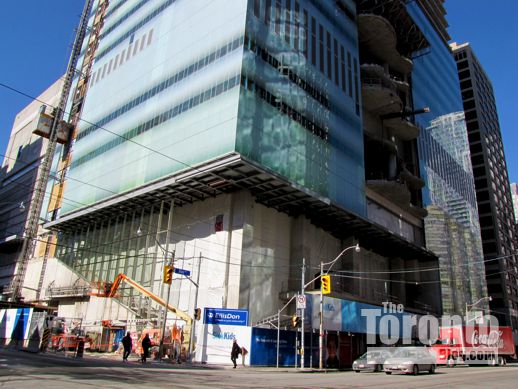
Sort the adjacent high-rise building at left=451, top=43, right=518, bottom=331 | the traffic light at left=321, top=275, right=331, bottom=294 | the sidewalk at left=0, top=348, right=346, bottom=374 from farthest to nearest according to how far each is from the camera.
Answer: the adjacent high-rise building at left=451, top=43, right=518, bottom=331 < the traffic light at left=321, top=275, right=331, bottom=294 < the sidewalk at left=0, top=348, right=346, bottom=374

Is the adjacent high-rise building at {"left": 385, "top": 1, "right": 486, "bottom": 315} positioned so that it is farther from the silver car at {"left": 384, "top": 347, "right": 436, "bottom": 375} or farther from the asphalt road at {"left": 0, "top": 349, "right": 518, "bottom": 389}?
the asphalt road at {"left": 0, "top": 349, "right": 518, "bottom": 389}

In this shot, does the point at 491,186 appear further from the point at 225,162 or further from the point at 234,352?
the point at 234,352

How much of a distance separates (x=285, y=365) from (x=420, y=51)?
66.1 meters

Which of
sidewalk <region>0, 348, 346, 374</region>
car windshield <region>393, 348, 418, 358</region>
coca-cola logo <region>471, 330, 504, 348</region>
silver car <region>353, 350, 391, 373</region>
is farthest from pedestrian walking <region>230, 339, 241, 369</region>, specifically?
coca-cola logo <region>471, 330, 504, 348</region>

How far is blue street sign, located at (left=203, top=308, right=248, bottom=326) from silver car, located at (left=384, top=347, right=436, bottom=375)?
10.7m

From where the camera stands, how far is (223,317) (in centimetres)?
3070

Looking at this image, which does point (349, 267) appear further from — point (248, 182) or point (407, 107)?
point (407, 107)

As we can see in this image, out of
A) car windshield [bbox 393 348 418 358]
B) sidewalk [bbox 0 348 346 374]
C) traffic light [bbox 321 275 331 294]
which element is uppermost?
traffic light [bbox 321 275 331 294]

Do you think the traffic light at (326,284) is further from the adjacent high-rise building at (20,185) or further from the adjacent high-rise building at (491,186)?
the adjacent high-rise building at (491,186)

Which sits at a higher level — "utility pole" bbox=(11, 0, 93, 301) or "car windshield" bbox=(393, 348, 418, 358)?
"utility pole" bbox=(11, 0, 93, 301)

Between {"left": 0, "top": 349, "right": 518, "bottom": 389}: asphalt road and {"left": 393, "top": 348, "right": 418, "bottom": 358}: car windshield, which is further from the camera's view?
{"left": 393, "top": 348, "right": 418, "bottom": 358}: car windshield

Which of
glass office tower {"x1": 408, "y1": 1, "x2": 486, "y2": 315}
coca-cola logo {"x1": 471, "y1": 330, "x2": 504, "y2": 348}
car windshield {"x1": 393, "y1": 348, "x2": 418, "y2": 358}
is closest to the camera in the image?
car windshield {"x1": 393, "y1": 348, "x2": 418, "y2": 358}

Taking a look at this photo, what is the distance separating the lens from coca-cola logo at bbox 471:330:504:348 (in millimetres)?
39475

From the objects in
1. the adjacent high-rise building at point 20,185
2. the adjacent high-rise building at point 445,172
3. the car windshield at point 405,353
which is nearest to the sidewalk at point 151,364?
the car windshield at point 405,353
